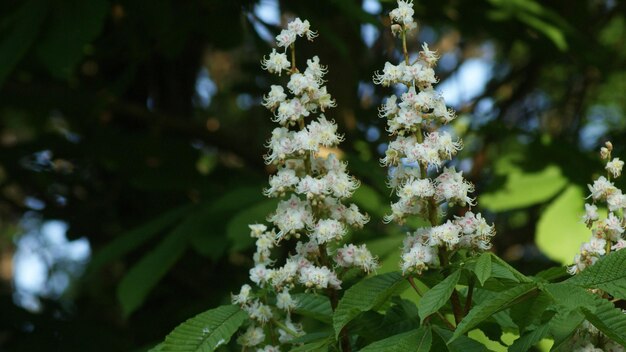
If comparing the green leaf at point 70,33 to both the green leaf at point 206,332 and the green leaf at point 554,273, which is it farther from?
the green leaf at point 554,273

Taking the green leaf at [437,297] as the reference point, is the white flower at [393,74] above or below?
above

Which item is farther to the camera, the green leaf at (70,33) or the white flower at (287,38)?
the green leaf at (70,33)

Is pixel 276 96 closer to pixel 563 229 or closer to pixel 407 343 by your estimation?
pixel 407 343

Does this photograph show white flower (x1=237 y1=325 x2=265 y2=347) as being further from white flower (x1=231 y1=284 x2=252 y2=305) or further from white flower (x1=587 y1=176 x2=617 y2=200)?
white flower (x1=587 y1=176 x2=617 y2=200)

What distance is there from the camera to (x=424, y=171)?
1515 mm

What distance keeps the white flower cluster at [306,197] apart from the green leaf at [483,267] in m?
0.24

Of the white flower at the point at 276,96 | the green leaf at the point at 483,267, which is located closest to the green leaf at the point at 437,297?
the green leaf at the point at 483,267

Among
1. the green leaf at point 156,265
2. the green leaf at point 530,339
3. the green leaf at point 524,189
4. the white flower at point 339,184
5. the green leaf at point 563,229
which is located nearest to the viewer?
the green leaf at point 530,339

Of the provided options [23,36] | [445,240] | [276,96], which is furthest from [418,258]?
[23,36]

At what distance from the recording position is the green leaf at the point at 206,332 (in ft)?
5.09

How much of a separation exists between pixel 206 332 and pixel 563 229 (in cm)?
199

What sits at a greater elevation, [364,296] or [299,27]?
[299,27]

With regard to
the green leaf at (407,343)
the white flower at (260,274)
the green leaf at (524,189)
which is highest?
the green leaf at (524,189)

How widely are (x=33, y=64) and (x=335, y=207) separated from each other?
2.97 meters
